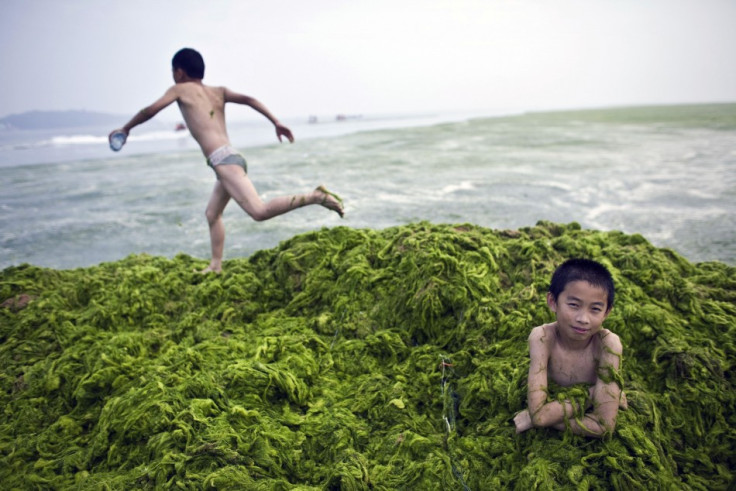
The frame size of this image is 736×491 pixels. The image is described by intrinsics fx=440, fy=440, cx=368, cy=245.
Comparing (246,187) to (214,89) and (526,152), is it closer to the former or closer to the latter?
(214,89)

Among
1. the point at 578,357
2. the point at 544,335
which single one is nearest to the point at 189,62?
the point at 544,335

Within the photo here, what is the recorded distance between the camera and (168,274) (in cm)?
400

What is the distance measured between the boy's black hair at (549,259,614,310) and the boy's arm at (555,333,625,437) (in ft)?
0.74

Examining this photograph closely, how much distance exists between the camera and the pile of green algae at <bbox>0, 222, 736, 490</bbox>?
2.07 m

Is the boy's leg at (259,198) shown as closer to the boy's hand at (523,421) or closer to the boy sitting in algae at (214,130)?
the boy sitting in algae at (214,130)

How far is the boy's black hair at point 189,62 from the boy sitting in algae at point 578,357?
347 centimetres

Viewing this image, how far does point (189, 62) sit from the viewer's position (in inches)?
152

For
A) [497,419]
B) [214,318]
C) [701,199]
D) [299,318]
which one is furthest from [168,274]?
[701,199]

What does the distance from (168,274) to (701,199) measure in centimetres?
823

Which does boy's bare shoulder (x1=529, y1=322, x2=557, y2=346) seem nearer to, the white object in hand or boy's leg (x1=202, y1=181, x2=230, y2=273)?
boy's leg (x1=202, y1=181, x2=230, y2=273)

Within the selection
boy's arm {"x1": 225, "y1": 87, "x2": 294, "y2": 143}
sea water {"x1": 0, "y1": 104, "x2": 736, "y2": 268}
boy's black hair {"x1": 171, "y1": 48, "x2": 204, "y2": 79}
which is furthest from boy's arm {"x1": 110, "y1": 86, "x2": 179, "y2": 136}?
sea water {"x1": 0, "y1": 104, "x2": 736, "y2": 268}

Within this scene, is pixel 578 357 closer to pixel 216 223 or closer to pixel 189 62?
pixel 216 223

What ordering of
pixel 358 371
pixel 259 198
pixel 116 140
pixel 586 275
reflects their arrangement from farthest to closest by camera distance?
pixel 259 198
pixel 116 140
pixel 358 371
pixel 586 275

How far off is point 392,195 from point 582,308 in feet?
22.4
